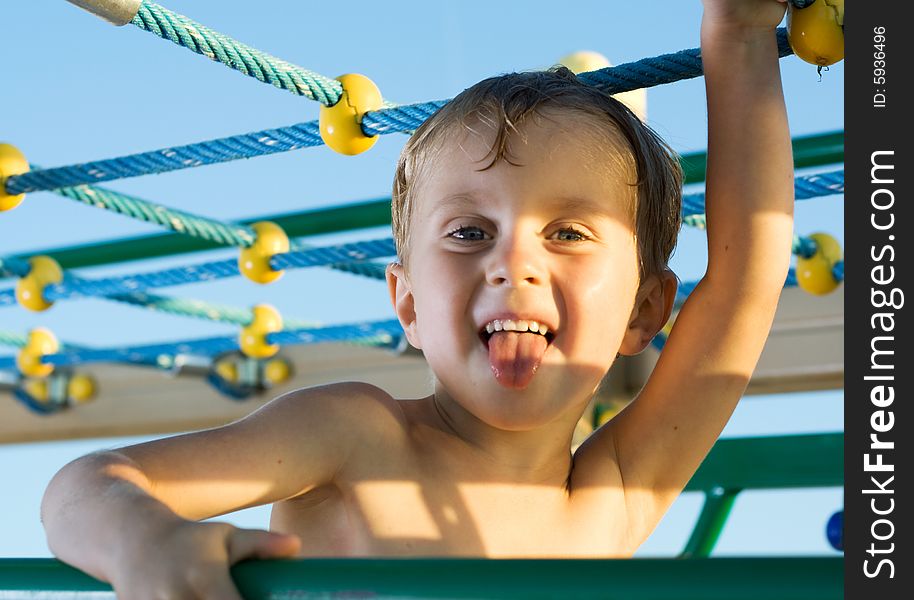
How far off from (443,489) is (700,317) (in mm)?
227

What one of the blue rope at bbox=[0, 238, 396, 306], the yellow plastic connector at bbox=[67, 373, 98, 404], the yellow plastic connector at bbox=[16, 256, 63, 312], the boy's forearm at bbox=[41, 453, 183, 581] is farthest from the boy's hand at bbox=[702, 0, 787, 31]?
the yellow plastic connector at bbox=[67, 373, 98, 404]

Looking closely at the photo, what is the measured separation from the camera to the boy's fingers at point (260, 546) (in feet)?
1.50

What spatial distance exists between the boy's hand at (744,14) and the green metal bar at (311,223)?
774 mm

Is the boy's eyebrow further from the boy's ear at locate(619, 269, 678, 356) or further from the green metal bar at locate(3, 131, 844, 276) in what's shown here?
the green metal bar at locate(3, 131, 844, 276)

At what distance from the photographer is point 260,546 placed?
1.50 feet

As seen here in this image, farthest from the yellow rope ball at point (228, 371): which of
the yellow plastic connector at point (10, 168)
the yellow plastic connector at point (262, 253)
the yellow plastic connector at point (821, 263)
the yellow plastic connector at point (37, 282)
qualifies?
the yellow plastic connector at point (821, 263)

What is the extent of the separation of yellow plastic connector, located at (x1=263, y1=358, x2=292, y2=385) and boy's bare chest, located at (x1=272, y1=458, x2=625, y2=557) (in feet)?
5.65

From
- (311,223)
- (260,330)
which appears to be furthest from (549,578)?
(260,330)

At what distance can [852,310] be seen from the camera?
1.96ft

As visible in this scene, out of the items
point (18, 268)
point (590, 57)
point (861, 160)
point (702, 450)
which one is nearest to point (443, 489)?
point (702, 450)

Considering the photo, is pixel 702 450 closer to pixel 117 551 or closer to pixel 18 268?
pixel 117 551

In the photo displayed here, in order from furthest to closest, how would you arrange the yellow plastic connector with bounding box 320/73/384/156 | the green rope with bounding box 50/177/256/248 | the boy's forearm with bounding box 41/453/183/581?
the green rope with bounding box 50/177/256/248
the yellow plastic connector with bounding box 320/73/384/156
the boy's forearm with bounding box 41/453/183/581

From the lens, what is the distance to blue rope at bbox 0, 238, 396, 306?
4.99ft

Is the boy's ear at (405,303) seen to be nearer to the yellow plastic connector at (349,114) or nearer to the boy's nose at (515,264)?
the boy's nose at (515,264)
